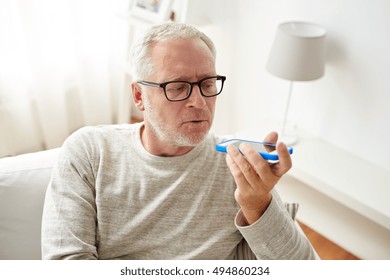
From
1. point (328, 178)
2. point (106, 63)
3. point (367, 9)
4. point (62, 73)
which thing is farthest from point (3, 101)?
point (367, 9)

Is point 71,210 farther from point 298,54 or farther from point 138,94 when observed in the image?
point 298,54

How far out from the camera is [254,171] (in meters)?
0.97

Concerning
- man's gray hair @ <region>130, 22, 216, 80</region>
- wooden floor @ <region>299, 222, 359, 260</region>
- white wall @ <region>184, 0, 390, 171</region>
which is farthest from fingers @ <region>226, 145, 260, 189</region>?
wooden floor @ <region>299, 222, 359, 260</region>

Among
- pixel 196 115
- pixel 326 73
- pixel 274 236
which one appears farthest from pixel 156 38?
pixel 326 73

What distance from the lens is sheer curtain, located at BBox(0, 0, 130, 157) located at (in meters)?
2.42

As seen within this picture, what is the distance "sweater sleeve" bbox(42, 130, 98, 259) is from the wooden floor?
4.62 ft

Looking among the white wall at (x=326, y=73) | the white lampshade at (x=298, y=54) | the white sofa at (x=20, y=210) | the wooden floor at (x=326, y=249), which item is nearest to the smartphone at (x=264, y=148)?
the white sofa at (x=20, y=210)

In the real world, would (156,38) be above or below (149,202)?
above

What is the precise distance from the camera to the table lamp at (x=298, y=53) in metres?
1.92

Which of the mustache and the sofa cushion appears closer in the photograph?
the mustache

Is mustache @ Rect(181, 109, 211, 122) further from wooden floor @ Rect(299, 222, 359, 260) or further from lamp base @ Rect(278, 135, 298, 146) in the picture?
wooden floor @ Rect(299, 222, 359, 260)

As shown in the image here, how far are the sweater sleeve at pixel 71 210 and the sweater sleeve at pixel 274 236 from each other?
439 mm

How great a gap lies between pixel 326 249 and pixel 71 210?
1.55m

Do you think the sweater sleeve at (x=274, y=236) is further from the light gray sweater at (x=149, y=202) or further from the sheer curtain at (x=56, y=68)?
the sheer curtain at (x=56, y=68)
